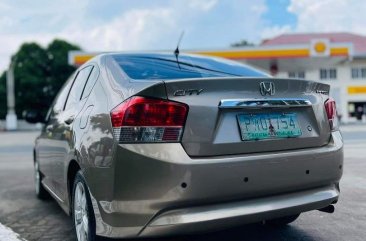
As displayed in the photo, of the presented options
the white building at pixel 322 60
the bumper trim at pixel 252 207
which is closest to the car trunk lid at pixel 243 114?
the bumper trim at pixel 252 207

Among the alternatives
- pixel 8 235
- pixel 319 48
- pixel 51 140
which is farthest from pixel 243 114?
pixel 319 48

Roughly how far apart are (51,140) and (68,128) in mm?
796

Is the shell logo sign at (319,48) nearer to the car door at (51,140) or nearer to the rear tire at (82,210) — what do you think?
the car door at (51,140)

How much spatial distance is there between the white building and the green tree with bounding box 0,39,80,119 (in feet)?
78.5

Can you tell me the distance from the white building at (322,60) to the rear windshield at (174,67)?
72.8ft

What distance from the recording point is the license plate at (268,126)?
2.81 metres

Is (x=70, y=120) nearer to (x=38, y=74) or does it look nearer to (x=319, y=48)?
(x=319, y=48)

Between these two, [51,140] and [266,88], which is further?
[51,140]

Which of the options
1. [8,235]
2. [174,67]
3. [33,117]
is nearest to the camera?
[174,67]

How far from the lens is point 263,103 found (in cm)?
289

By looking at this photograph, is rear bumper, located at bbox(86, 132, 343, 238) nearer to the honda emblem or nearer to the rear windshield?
the honda emblem

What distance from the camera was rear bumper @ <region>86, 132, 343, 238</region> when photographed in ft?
8.52

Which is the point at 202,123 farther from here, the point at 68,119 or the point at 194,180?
the point at 68,119

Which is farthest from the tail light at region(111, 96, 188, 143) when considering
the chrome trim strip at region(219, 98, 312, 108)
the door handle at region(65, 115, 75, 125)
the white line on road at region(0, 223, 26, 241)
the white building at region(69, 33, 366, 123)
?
the white building at region(69, 33, 366, 123)
